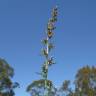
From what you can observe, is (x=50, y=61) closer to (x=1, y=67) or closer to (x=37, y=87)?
(x=1, y=67)

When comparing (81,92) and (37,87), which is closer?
(37,87)

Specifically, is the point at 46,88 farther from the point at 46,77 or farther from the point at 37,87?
the point at 37,87

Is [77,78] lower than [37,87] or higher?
higher

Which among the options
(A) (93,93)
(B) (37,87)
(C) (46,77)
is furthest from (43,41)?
(A) (93,93)

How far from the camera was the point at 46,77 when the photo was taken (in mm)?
10523

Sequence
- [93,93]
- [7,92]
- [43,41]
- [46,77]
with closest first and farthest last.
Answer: [46,77]
[43,41]
[7,92]
[93,93]

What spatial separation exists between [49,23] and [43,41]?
569mm

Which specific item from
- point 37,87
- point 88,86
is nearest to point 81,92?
point 88,86

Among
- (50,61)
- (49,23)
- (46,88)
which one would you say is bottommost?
(46,88)

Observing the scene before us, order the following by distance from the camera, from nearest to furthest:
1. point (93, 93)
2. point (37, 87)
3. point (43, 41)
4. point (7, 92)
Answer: point (43, 41) → point (7, 92) → point (37, 87) → point (93, 93)

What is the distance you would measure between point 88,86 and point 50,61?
59.9 m

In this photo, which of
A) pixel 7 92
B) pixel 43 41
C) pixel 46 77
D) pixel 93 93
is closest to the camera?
pixel 46 77

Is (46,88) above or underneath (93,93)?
underneath

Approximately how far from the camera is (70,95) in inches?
2773
